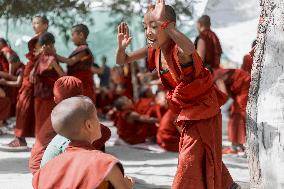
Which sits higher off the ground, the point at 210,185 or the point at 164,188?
the point at 210,185

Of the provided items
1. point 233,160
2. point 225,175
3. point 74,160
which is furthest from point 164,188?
point 74,160

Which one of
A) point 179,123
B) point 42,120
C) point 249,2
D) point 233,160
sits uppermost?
point 249,2

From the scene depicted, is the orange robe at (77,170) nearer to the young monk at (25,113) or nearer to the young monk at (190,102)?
the young monk at (190,102)

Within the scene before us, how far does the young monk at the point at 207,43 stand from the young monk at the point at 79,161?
173 inches

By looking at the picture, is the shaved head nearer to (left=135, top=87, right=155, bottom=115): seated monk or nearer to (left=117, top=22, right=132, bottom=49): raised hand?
(left=117, top=22, right=132, bottom=49): raised hand

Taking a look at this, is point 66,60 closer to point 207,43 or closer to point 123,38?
point 207,43

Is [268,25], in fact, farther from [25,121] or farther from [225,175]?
[25,121]

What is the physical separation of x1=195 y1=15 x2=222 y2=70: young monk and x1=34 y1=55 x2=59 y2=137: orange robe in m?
1.64

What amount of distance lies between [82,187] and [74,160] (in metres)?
0.13

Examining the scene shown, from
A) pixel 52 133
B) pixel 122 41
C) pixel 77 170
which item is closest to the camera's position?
pixel 77 170

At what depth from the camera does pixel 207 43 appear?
7.12m

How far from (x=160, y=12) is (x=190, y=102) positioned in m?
0.60

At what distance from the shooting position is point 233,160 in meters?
7.06

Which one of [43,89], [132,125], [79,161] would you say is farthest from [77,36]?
[79,161]
